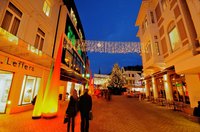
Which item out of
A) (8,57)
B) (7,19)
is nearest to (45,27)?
(7,19)

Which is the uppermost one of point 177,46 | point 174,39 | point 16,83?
point 174,39

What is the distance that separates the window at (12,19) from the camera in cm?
627

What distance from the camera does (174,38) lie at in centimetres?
1009

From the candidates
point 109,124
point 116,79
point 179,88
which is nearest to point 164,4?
point 179,88

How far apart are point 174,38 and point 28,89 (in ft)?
46.4

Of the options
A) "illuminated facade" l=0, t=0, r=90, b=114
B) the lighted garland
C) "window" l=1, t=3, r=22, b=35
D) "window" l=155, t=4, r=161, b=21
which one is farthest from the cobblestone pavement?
"window" l=155, t=4, r=161, b=21

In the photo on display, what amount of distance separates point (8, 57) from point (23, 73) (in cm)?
158

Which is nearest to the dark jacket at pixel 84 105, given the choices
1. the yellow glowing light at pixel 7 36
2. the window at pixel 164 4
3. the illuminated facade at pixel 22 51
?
the illuminated facade at pixel 22 51

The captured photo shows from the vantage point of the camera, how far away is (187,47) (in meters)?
7.86

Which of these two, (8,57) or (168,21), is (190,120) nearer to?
(168,21)

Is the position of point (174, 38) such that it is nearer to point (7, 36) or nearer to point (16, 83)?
point (7, 36)

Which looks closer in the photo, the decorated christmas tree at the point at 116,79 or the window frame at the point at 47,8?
the window frame at the point at 47,8

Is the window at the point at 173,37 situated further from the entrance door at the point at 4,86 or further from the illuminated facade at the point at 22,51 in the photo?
the entrance door at the point at 4,86

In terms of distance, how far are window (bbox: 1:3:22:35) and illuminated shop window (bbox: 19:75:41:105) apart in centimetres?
351
